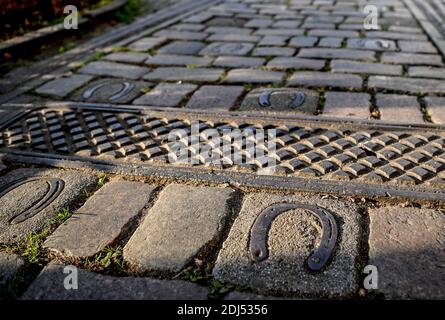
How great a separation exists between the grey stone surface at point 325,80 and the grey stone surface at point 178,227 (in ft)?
5.07

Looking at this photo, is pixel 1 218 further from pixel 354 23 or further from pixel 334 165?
pixel 354 23

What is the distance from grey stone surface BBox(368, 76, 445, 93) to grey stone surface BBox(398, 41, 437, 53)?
0.89 metres

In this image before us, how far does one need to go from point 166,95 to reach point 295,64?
1225 mm

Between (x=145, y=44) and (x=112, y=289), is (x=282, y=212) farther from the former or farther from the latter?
(x=145, y=44)

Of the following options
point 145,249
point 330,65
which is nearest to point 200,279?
point 145,249

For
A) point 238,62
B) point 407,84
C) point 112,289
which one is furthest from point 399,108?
point 112,289

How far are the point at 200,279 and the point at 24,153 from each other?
60.0 inches

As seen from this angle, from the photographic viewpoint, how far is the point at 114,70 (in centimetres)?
376

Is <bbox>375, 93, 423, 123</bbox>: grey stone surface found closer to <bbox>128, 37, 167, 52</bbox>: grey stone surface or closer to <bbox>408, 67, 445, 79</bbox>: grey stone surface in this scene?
<bbox>408, 67, 445, 79</bbox>: grey stone surface

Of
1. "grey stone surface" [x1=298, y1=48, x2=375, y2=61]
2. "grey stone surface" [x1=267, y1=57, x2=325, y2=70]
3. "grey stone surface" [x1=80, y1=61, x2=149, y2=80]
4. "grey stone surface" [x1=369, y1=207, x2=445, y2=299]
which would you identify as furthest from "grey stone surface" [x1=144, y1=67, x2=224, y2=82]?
"grey stone surface" [x1=369, y1=207, x2=445, y2=299]

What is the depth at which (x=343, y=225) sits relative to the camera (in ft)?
5.82

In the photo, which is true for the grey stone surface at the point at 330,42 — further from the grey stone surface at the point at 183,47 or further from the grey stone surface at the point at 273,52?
the grey stone surface at the point at 183,47
